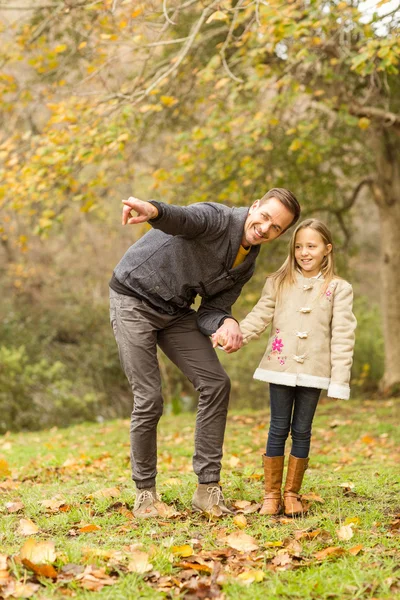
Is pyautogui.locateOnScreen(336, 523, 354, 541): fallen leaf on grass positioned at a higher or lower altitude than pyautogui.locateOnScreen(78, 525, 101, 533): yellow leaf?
higher

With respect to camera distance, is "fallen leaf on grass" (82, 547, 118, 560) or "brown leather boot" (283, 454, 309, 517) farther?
"brown leather boot" (283, 454, 309, 517)

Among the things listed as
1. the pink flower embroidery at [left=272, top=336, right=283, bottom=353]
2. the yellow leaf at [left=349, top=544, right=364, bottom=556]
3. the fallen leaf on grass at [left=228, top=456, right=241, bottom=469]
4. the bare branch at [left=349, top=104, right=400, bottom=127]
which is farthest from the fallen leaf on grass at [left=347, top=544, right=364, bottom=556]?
the bare branch at [left=349, top=104, right=400, bottom=127]

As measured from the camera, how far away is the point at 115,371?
14.7 m

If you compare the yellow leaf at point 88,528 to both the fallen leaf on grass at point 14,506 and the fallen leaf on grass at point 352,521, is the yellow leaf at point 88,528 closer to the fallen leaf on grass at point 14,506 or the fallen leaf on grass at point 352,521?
the fallen leaf on grass at point 14,506

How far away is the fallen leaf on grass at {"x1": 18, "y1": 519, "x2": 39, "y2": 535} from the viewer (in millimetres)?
3557

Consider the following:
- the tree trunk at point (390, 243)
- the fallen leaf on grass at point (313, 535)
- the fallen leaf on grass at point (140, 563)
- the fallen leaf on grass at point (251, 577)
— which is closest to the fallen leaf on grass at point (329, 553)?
the fallen leaf on grass at point (313, 535)

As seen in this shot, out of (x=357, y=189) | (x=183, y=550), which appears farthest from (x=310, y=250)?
(x=357, y=189)

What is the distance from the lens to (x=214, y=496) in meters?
4.02

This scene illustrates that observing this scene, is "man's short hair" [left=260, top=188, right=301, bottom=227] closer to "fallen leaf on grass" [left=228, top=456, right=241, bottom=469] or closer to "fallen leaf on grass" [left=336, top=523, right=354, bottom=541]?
"fallen leaf on grass" [left=336, top=523, right=354, bottom=541]

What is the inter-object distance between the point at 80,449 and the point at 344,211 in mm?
7196

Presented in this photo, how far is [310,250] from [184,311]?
84 centimetres

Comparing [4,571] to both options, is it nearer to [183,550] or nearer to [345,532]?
[183,550]

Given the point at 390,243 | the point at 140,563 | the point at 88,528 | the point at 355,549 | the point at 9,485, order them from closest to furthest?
the point at 140,563 < the point at 355,549 < the point at 88,528 < the point at 9,485 < the point at 390,243

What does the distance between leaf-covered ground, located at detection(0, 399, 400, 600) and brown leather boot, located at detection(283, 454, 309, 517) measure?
0.29 ft
